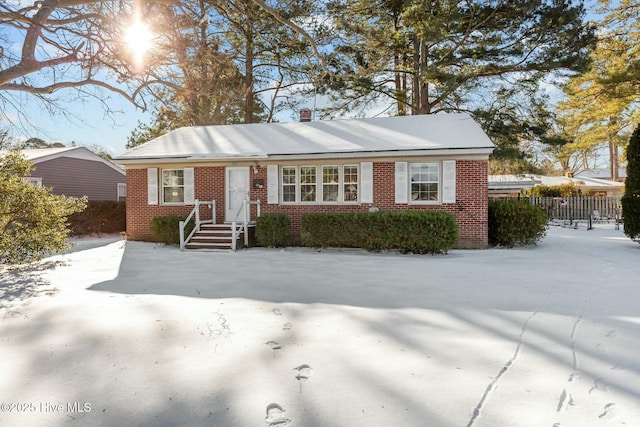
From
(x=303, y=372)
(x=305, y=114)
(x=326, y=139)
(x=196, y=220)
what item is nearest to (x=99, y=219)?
(x=196, y=220)

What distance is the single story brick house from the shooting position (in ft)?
39.2

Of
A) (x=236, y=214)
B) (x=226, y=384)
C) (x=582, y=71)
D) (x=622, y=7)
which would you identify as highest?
(x=622, y=7)

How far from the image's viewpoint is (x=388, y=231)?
35.0ft

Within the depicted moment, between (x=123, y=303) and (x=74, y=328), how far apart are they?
1047 mm

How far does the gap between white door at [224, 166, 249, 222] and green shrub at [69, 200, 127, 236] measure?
24.5 ft

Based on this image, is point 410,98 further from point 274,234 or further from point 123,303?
point 123,303

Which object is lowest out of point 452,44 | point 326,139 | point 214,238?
point 214,238

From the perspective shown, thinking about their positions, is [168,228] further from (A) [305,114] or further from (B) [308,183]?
(A) [305,114]

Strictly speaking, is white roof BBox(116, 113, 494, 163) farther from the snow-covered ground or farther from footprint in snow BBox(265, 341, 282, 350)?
footprint in snow BBox(265, 341, 282, 350)

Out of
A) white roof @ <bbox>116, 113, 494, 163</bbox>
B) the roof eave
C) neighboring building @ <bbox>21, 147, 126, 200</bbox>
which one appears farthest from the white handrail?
neighboring building @ <bbox>21, 147, 126, 200</bbox>

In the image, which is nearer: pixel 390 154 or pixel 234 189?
pixel 390 154

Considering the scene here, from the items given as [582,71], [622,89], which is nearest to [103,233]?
[582,71]

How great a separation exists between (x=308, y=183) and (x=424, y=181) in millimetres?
3844

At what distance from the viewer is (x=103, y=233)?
17969 millimetres
